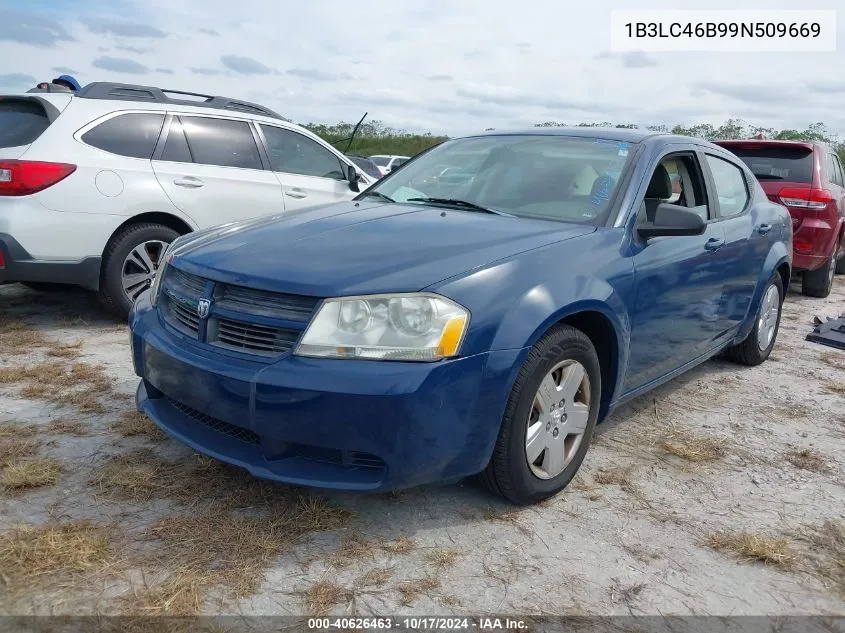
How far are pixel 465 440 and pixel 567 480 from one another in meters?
0.72

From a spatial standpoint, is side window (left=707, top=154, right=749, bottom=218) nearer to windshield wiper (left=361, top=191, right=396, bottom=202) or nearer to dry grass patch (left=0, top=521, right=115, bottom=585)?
windshield wiper (left=361, top=191, right=396, bottom=202)

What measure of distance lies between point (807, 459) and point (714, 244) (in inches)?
45.5

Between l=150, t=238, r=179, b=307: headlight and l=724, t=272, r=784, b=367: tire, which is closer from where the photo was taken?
l=150, t=238, r=179, b=307: headlight

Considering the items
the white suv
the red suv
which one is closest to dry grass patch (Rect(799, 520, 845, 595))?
the white suv

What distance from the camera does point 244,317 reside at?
8.72 feet

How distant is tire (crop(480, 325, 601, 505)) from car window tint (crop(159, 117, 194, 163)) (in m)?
3.99

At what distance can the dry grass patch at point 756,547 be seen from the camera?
8.75 ft

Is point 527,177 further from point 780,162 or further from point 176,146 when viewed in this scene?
point 780,162

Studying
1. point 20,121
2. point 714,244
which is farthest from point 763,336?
point 20,121

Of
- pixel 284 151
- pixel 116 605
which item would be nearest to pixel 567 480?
pixel 116 605

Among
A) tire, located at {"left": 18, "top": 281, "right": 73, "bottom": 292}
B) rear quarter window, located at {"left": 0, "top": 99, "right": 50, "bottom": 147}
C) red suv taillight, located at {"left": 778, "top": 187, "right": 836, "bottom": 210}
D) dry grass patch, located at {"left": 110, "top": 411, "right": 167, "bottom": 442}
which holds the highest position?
rear quarter window, located at {"left": 0, "top": 99, "right": 50, "bottom": 147}

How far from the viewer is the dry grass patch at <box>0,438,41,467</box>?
3227 mm

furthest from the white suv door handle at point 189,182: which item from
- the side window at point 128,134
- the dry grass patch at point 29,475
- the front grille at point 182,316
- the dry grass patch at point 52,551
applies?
the dry grass patch at point 52,551

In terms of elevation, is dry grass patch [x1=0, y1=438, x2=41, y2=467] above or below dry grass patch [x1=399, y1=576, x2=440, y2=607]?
above
